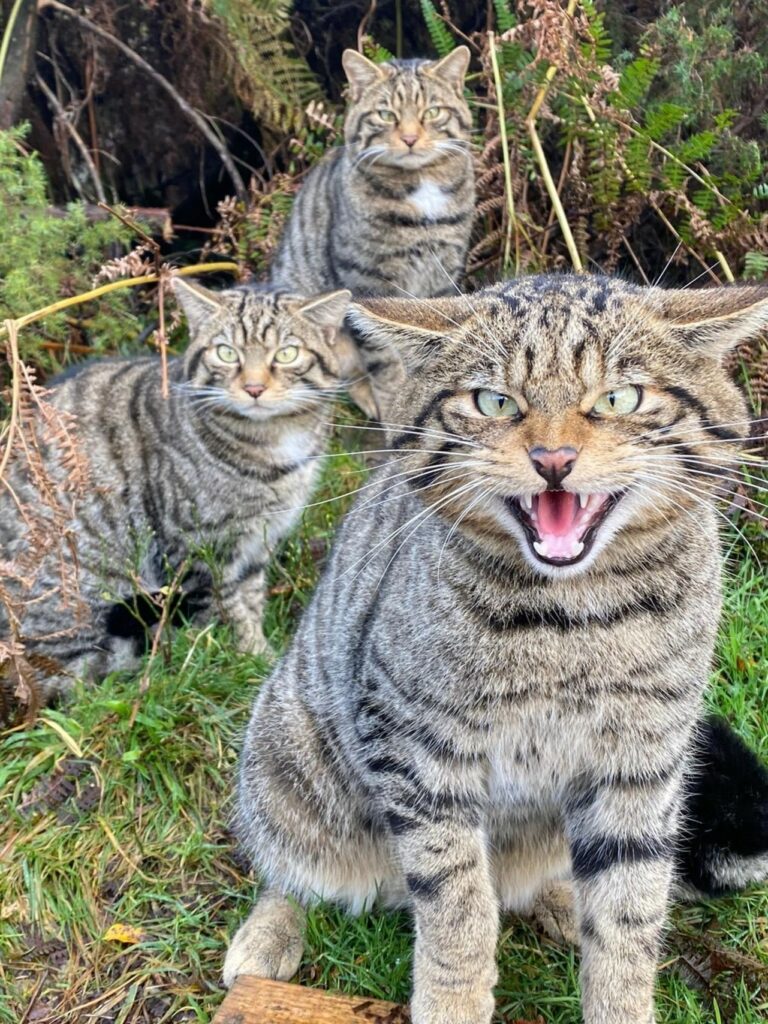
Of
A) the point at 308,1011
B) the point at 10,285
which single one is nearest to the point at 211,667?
the point at 308,1011

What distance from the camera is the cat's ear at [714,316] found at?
6.62 ft

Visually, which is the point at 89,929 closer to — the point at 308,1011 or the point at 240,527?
the point at 308,1011

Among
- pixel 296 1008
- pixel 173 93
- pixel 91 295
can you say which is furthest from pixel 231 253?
pixel 296 1008

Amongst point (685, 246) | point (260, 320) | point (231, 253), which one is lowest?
point (231, 253)

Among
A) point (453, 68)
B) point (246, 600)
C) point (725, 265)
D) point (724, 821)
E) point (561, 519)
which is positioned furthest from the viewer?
point (453, 68)

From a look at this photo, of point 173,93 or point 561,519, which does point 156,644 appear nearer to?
point 561,519

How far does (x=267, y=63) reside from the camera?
5434 millimetres

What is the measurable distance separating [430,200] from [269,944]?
3505 mm

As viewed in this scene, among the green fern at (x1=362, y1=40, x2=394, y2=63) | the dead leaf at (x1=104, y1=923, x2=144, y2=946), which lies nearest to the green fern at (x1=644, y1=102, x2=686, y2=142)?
the green fern at (x1=362, y1=40, x2=394, y2=63)

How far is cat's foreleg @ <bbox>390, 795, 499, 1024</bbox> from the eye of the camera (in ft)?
7.55

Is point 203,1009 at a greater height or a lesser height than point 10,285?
lesser

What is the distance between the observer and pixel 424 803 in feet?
7.57

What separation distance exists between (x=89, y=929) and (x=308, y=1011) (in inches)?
35.9

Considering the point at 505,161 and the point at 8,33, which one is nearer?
the point at 505,161
